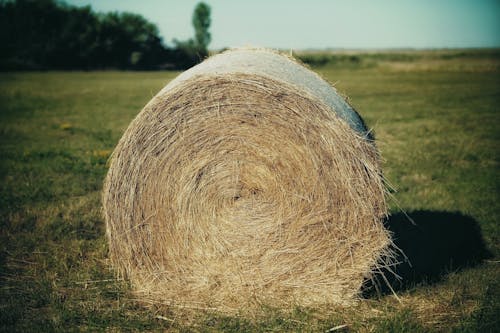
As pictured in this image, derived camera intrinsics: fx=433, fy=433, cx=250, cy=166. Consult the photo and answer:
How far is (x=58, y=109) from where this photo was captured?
1730cm

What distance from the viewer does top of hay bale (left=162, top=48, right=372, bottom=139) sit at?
159 inches

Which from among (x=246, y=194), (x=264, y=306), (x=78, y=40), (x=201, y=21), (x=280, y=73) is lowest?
(x=264, y=306)

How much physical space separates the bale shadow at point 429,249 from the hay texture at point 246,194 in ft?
1.68

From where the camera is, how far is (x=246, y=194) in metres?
4.36

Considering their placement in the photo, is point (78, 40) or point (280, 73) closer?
point (280, 73)

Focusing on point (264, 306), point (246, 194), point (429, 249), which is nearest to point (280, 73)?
point (246, 194)

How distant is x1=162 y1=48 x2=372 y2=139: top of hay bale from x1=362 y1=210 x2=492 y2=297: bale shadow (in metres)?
1.17

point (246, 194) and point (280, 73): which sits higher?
point (280, 73)

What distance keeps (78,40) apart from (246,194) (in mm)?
54138

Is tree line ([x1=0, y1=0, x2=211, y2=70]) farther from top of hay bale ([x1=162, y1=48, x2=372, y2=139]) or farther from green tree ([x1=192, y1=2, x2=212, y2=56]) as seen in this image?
top of hay bale ([x1=162, y1=48, x2=372, y2=139])

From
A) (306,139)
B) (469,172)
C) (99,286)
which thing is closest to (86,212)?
(99,286)

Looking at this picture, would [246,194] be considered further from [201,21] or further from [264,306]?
[201,21]

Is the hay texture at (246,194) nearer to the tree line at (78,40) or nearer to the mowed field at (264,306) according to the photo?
the mowed field at (264,306)

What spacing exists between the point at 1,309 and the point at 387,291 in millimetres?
3626
